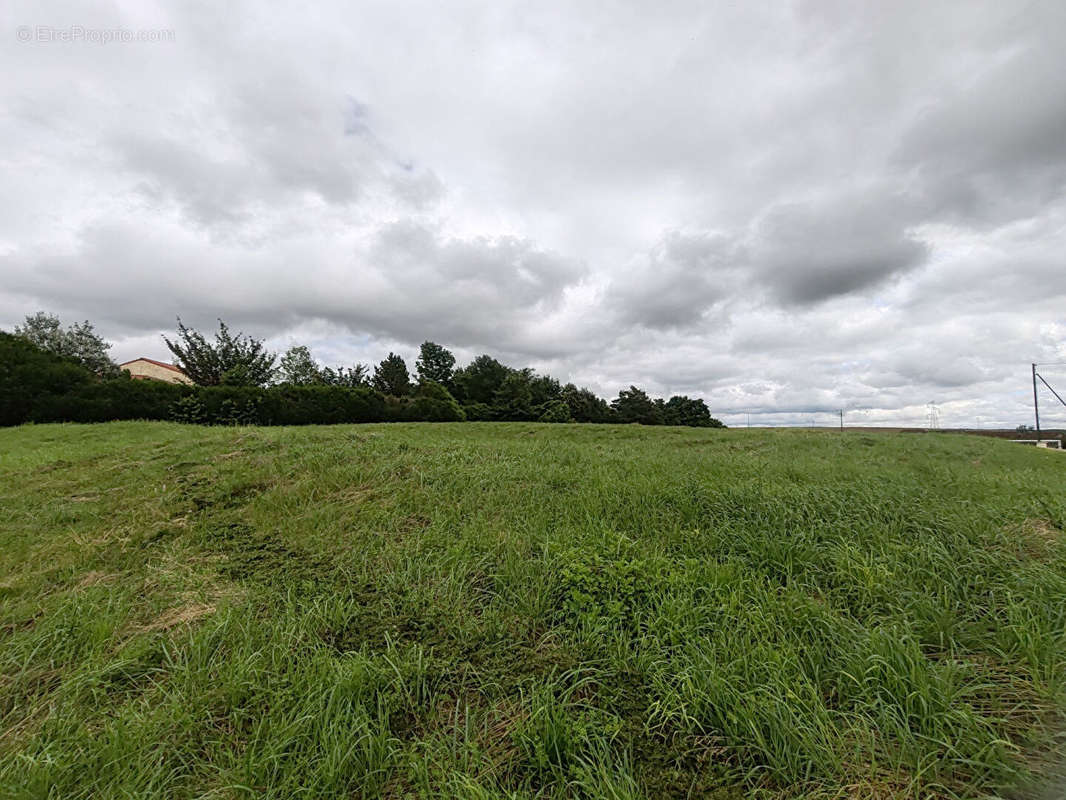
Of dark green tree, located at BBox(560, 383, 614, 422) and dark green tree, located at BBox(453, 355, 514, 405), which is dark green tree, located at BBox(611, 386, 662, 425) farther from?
dark green tree, located at BBox(453, 355, 514, 405)

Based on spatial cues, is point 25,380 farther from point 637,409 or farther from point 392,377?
point 637,409

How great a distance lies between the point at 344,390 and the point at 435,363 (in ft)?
102

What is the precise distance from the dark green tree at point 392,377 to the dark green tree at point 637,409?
974 inches

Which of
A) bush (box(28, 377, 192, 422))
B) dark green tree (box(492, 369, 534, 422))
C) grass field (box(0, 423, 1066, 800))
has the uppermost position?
dark green tree (box(492, 369, 534, 422))

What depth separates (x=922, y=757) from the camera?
4.62ft

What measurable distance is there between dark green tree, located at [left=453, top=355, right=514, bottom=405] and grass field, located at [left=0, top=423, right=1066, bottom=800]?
35963 millimetres

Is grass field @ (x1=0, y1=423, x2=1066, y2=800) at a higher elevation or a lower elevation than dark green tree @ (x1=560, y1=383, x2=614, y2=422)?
lower

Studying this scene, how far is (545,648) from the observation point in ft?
6.82

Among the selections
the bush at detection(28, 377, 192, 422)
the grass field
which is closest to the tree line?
the bush at detection(28, 377, 192, 422)

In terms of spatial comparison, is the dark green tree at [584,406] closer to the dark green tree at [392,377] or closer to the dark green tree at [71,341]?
the dark green tree at [392,377]

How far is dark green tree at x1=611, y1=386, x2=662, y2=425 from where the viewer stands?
47375 mm

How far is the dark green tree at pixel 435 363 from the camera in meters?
48.3

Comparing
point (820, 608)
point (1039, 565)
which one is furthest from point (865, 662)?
point (1039, 565)

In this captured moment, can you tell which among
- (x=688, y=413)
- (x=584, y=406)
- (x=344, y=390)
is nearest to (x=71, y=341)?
(x=344, y=390)
